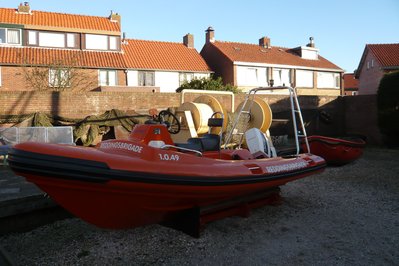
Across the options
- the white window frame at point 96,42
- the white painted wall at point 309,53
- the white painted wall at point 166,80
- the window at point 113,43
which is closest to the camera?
the white window frame at point 96,42

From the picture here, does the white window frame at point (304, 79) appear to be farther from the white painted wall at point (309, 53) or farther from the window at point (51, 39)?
the window at point (51, 39)

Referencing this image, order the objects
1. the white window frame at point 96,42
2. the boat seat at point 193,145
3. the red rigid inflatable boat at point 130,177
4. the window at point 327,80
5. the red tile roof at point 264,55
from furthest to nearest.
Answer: the window at point 327,80
the red tile roof at point 264,55
the white window frame at point 96,42
the boat seat at point 193,145
the red rigid inflatable boat at point 130,177

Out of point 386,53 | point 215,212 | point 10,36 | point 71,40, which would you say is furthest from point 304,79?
point 215,212

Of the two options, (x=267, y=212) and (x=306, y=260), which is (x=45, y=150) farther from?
(x=267, y=212)

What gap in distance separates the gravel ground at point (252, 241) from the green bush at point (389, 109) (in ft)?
26.3

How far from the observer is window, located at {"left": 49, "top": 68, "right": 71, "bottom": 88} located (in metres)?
15.6

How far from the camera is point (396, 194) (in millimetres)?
6273

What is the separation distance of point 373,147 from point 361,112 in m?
1.87

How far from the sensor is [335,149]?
8930 millimetres

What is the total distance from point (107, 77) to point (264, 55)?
12825 mm

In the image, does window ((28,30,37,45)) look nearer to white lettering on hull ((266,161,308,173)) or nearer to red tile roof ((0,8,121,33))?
red tile roof ((0,8,121,33))

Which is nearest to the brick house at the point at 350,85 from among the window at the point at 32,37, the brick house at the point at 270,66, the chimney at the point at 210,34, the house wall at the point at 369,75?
the house wall at the point at 369,75

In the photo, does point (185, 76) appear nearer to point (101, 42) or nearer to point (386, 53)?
point (101, 42)

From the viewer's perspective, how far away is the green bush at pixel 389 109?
12.8m
